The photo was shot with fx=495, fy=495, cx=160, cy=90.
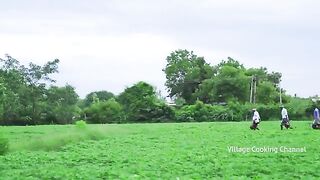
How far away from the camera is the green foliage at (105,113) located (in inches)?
2781

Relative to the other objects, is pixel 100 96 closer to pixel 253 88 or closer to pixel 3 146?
pixel 253 88

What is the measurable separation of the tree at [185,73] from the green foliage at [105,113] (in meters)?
22.4

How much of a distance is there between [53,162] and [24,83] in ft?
177

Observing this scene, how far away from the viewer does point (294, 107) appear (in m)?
64.1

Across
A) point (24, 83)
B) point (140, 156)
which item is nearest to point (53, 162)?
point (140, 156)

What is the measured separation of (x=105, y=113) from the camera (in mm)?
70875

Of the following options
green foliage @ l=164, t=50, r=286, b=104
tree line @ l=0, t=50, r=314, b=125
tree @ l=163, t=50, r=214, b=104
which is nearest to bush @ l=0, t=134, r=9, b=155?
tree line @ l=0, t=50, r=314, b=125

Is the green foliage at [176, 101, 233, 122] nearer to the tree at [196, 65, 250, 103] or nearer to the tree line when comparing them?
the tree line

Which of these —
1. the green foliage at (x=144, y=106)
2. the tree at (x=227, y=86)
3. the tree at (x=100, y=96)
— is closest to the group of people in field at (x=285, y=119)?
the green foliage at (x=144, y=106)

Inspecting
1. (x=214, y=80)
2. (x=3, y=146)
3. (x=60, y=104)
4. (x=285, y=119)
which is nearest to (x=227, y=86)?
(x=214, y=80)

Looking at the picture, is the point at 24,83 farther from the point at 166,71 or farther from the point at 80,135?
the point at 80,135

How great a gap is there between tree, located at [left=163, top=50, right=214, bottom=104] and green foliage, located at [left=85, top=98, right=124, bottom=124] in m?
22.4

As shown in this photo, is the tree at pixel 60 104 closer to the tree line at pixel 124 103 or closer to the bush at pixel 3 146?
the tree line at pixel 124 103

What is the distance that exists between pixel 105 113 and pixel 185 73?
1017 inches
